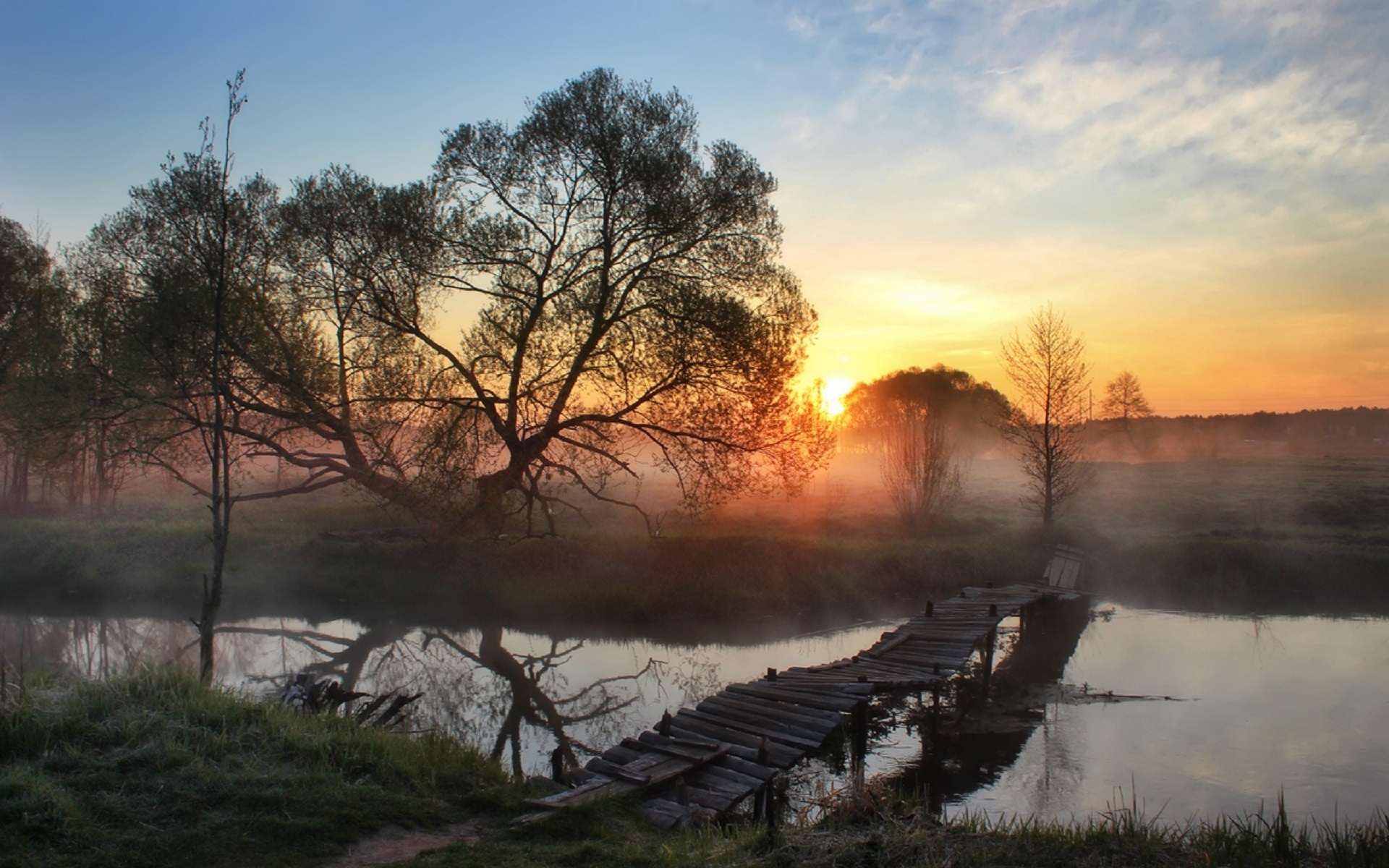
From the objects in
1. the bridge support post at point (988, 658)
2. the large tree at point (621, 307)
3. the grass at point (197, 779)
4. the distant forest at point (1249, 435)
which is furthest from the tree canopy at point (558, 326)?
the distant forest at point (1249, 435)

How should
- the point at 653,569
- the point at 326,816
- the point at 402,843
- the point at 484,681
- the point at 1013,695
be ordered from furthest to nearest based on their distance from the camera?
the point at 653,569
the point at 484,681
the point at 1013,695
the point at 326,816
the point at 402,843

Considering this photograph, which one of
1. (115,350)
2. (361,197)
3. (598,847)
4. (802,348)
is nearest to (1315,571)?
(802,348)

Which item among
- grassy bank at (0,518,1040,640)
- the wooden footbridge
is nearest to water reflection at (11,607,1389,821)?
the wooden footbridge

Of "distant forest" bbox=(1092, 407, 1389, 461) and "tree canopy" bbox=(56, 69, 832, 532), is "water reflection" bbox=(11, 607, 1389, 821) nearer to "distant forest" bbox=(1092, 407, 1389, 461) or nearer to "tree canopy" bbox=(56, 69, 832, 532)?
"tree canopy" bbox=(56, 69, 832, 532)

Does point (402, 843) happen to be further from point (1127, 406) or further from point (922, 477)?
point (1127, 406)

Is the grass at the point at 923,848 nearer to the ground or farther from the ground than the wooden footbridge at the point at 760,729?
farther from the ground

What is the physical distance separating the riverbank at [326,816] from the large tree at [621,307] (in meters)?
11.7

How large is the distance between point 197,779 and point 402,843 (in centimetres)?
185

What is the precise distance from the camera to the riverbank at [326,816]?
5.52 m

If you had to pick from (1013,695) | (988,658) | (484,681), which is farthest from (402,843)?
(988,658)

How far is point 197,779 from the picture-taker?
22.4 ft

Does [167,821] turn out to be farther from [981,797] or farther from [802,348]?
[802,348]

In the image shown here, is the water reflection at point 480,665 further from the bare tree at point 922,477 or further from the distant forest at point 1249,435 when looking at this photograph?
the distant forest at point 1249,435

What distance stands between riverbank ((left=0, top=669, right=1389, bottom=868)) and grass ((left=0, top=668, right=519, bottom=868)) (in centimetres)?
2
